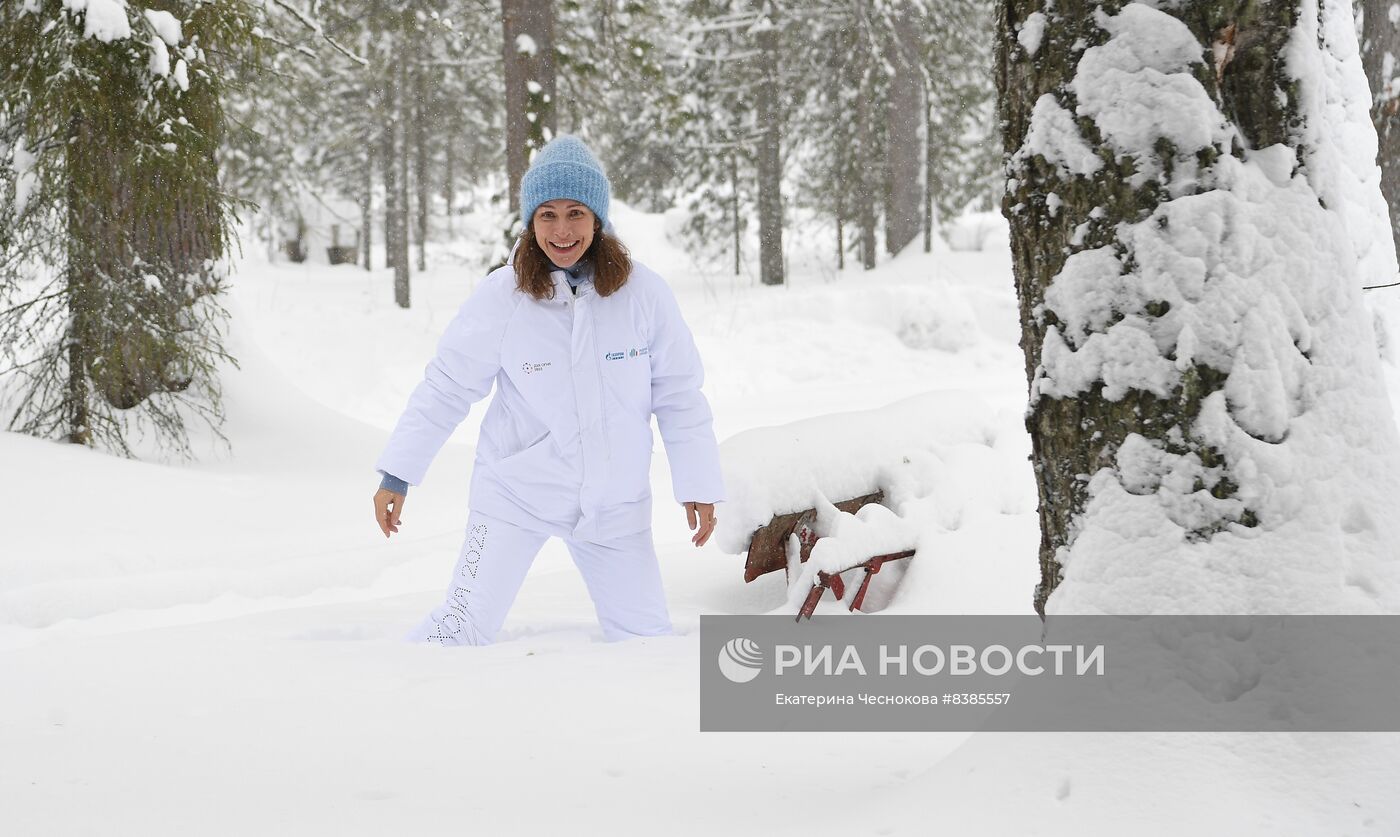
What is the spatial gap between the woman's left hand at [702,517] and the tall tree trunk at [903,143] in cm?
1514

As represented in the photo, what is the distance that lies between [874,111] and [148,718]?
18046mm

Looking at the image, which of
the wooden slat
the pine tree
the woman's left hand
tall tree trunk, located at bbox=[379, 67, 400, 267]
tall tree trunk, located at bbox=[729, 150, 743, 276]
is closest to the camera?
the woman's left hand

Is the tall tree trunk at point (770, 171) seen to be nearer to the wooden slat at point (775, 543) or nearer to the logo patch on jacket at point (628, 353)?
the wooden slat at point (775, 543)

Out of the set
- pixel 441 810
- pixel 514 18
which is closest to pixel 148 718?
pixel 441 810

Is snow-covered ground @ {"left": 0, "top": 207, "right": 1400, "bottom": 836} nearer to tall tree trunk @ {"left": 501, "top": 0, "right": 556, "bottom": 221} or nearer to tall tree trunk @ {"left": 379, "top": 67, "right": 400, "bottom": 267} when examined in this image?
tall tree trunk @ {"left": 501, "top": 0, "right": 556, "bottom": 221}

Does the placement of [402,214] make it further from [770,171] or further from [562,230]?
[562,230]

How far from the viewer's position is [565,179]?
11.4 ft

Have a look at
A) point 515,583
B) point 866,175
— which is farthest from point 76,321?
point 866,175

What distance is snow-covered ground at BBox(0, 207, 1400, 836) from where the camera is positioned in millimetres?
1846

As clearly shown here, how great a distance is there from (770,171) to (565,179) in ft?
50.8

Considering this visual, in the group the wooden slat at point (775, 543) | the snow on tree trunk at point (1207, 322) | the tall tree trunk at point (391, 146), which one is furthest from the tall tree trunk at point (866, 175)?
the snow on tree trunk at point (1207, 322)

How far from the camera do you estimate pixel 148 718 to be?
2523mm

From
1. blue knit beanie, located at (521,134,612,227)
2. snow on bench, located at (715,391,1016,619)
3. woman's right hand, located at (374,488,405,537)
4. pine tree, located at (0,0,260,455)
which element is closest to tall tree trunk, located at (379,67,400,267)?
pine tree, located at (0,0,260,455)

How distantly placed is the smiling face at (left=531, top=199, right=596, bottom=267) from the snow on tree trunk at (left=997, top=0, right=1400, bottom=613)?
174 cm
